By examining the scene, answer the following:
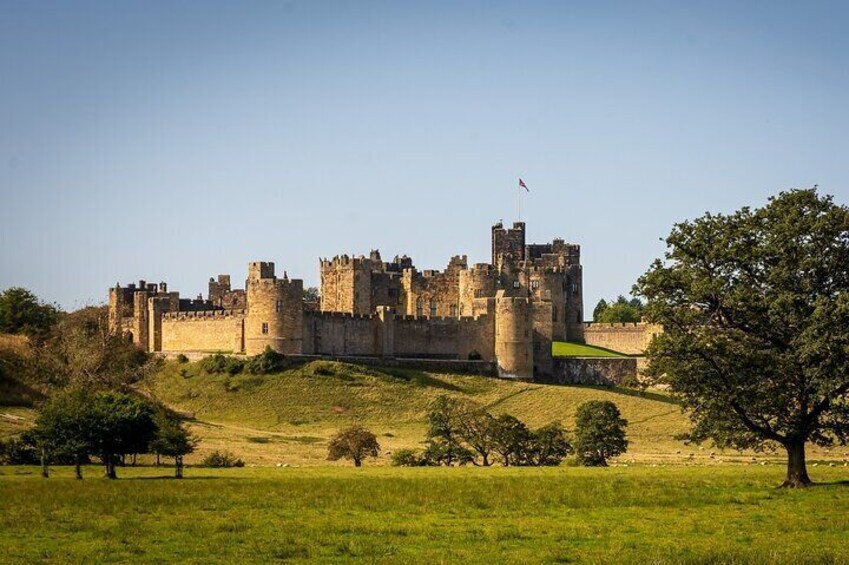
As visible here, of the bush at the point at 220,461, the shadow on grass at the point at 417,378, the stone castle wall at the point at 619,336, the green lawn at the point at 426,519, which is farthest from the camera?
the stone castle wall at the point at 619,336

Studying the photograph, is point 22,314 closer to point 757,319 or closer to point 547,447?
point 547,447

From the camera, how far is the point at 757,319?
37.5 m

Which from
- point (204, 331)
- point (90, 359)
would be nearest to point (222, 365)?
point (204, 331)

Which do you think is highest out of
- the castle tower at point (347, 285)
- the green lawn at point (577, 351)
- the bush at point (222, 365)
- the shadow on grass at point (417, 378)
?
the castle tower at point (347, 285)

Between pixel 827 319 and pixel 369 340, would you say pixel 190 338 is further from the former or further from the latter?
pixel 827 319

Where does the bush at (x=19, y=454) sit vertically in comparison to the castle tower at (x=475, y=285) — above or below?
below

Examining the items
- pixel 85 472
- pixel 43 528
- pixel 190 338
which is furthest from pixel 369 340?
pixel 43 528

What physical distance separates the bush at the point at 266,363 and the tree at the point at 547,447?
2594cm

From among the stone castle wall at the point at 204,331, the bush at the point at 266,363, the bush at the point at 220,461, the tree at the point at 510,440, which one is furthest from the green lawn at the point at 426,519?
the stone castle wall at the point at 204,331

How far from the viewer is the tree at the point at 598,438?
178 feet

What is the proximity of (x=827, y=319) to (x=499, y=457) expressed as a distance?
23.7 metres

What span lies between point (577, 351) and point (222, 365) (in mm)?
30294

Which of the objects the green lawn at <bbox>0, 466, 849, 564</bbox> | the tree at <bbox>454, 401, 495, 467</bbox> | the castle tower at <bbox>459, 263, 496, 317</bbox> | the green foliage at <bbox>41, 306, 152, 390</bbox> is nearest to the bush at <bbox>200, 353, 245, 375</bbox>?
the green foliage at <bbox>41, 306, 152, 390</bbox>

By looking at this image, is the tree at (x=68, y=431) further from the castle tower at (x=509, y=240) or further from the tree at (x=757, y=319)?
the castle tower at (x=509, y=240)
